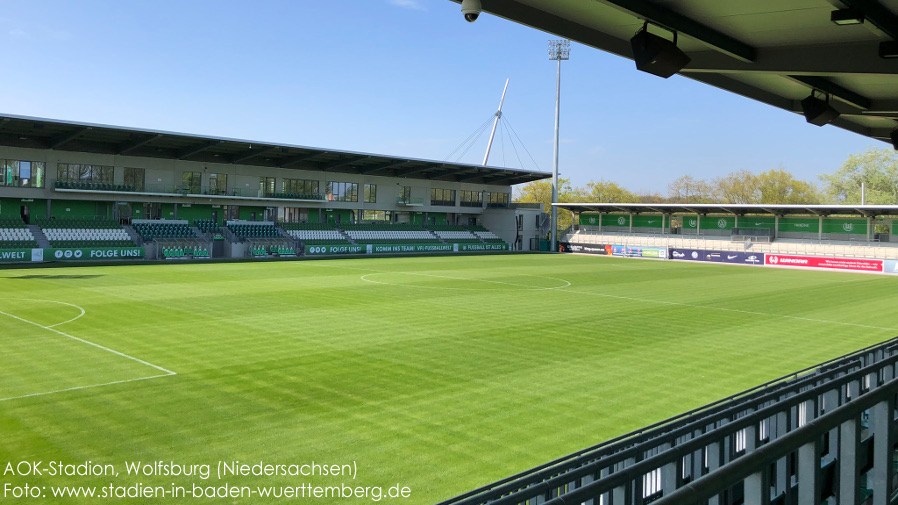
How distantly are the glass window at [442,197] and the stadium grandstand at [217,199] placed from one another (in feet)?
0.41

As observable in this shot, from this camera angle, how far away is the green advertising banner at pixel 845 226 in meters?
54.6

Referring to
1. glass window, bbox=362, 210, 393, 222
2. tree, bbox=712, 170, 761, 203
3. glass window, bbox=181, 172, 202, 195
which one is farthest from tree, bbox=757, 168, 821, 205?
glass window, bbox=181, 172, 202, 195

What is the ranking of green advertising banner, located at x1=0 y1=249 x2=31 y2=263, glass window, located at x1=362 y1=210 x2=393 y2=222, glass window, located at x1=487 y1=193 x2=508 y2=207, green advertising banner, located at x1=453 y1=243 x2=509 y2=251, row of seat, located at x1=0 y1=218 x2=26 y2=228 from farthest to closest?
glass window, located at x1=487 y1=193 x2=508 y2=207, glass window, located at x1=362 y1=210 x2=393 y2=222, green advertising banner, located at x1=453 y1=243 x2=509 y2=251, row of seat, located at x1=0 y1=218 x2=26 y2=228, green advertising banner, located at x1=0 y1=249 x2=31 y2=263

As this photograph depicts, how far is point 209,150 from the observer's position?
172ft

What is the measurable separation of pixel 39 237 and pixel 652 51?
45866 millimetres

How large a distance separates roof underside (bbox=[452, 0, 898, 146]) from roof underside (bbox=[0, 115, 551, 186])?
41.4 metres

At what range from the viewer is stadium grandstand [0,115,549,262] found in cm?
4441

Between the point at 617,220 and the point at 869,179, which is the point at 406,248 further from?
the point at 869,179

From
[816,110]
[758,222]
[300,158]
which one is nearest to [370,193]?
[300,158]

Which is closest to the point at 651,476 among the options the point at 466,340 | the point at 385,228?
the point at 466,340

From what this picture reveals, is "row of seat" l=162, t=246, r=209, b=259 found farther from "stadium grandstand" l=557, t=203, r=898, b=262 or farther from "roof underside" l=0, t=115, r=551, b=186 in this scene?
"stadium grandstand" l=557, t=203, r=898, b=262

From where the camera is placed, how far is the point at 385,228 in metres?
64.8

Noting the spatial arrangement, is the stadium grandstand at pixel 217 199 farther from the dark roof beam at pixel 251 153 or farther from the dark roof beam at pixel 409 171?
the dark roof beam at pixel 409 171

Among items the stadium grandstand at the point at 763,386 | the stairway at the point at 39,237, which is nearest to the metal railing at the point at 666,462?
the stadium grandstand at the point at 763,386
